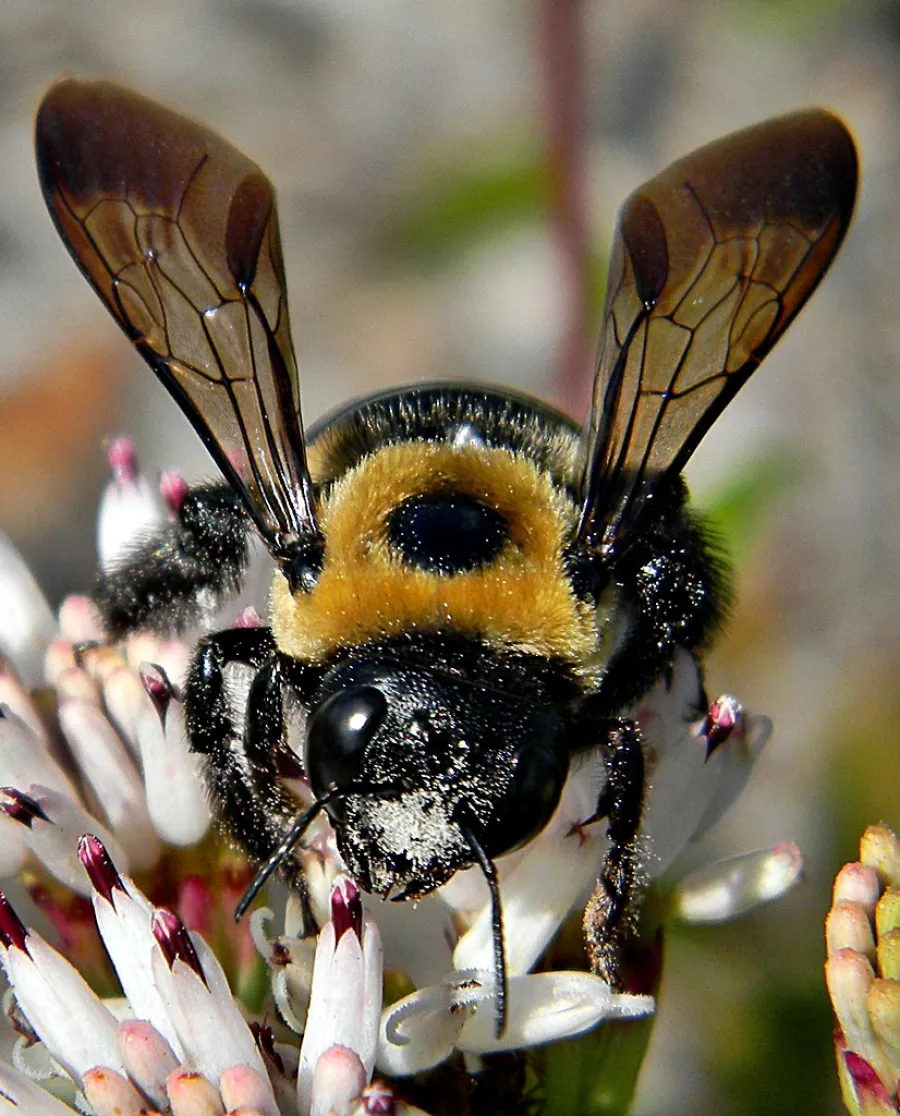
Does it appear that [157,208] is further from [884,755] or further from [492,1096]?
[884,755]

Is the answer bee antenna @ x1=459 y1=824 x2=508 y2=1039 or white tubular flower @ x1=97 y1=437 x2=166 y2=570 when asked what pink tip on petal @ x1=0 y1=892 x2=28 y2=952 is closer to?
bee antenna @ x1=459 y1=824 x2=508 y2=1039

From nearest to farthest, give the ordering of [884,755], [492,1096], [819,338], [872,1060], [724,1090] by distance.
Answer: [872,1060] < [492,1096] < [724,1090] < [884,755] < [819,338]

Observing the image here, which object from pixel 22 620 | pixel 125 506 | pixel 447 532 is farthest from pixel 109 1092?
pixel 125 506

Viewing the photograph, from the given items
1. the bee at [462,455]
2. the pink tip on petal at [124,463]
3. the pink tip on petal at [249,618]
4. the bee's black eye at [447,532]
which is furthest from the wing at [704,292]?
the pink tip on petal at [124,463]

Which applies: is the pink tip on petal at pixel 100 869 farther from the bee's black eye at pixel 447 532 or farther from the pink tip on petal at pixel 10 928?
the bee's black eye at pixel 447 532

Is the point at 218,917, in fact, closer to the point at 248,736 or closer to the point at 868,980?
the point at 248,736

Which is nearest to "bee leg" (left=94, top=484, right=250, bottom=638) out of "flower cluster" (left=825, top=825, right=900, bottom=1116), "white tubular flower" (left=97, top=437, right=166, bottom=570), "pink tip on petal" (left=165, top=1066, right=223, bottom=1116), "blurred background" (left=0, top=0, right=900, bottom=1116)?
"white tubular flower" (left=97, top=437, right=166, bottom=570)

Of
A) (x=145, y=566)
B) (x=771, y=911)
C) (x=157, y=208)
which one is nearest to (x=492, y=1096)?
(x=145, y=566)
